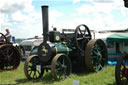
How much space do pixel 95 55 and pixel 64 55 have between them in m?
1.89

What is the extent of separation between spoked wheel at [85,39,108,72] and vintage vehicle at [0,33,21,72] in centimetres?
415

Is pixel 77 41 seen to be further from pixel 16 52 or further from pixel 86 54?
pixel 16 52

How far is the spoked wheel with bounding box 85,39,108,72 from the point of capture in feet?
24.0

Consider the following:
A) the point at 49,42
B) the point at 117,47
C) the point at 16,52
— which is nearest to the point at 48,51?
the point at 49,42

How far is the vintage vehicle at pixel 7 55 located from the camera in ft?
30.3

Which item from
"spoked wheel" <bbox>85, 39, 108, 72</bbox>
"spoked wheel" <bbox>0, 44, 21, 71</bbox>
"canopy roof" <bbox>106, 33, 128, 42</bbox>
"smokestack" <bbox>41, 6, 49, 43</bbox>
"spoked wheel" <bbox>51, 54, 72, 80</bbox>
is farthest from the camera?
"canopy roof" <bbox>106, 33, 128, 42</bbox>

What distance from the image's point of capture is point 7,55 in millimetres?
9312

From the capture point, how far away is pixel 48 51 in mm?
6609

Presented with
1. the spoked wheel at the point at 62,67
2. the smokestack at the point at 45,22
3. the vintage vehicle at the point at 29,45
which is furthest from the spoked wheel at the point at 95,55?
the vintage vehicle at the point at 29,45

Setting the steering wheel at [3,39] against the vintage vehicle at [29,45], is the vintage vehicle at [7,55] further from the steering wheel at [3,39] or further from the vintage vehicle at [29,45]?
the vintage vehicle at [29,45]

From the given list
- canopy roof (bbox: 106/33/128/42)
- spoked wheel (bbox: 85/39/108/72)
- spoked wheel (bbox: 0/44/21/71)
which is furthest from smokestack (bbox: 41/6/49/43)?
canopy roof (bbox: 106/33/128/42)

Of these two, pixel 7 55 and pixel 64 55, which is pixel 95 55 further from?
pixel 7 55

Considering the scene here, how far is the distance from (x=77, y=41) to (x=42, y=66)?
2.03m

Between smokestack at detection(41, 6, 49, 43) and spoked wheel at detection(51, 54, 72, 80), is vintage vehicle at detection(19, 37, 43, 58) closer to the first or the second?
smokestack at detection(41, 6, 49, 43)
